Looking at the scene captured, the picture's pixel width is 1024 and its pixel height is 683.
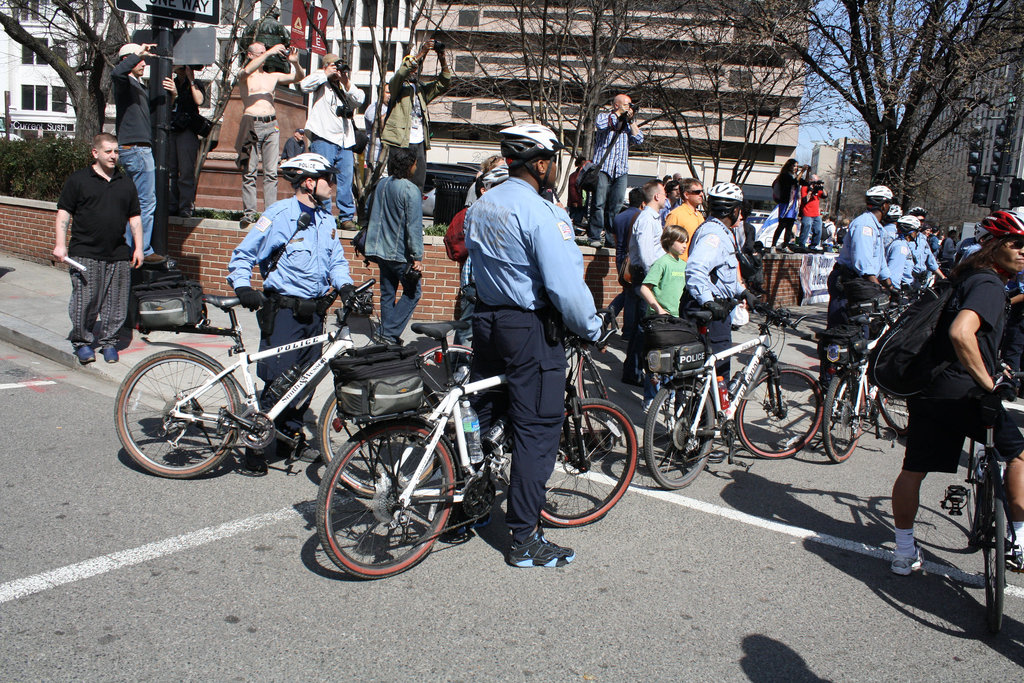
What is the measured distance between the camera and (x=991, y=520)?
13.2ft

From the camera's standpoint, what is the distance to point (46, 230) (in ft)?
39.8

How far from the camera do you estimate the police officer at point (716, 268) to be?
20.5 ft

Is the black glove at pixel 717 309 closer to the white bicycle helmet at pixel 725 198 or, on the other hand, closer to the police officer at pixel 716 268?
the police officer at pixel 716 268

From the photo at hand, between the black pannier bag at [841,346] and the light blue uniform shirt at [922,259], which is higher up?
the light blue uniform shirt at [922,259]

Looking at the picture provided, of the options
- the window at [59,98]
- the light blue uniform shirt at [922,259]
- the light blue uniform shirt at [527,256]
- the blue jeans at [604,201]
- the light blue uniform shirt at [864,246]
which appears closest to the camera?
the light blue uniform shirt at [527,256]

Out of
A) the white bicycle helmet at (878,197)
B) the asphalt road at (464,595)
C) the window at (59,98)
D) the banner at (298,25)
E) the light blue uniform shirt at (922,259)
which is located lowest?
the asphalt road at (464,595)

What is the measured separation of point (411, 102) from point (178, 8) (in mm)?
3705

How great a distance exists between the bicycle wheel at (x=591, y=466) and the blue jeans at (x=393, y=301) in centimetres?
324

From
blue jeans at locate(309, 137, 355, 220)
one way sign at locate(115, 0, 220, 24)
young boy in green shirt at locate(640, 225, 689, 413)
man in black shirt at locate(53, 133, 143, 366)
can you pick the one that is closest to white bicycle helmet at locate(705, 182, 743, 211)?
young boy in green shirt at locate(640, 225, 689, 413)

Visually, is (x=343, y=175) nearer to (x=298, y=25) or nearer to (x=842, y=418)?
(x=298, y=25)

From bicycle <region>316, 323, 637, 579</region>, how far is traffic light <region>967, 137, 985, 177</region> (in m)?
16.2

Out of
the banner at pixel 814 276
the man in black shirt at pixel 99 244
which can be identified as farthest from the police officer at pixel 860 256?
the banner at pixel 814 276

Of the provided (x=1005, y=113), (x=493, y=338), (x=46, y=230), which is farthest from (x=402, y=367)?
(x=1005, y=113)

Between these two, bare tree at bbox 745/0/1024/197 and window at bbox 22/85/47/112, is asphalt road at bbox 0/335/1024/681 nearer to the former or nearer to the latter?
bare tree at bbox 745/0/1024/197
